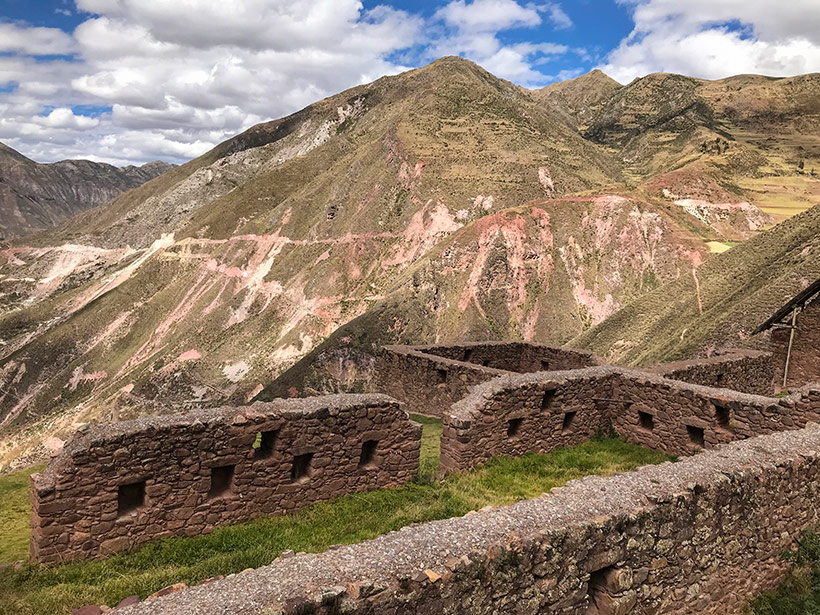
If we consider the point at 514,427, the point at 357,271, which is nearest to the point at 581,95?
the point at 357,271

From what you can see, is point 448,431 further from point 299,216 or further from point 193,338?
point 299,216

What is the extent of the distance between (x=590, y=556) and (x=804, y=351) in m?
16.5

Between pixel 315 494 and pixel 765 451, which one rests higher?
pixel 765 451

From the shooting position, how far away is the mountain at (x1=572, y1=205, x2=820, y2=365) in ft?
74.7

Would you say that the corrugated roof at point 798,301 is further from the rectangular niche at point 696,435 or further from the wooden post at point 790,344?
the rectangular niche at point 696,435

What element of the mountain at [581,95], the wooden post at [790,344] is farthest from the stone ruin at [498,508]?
the mountain at [581,95]

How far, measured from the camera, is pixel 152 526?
8.56m

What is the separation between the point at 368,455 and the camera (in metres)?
10.6

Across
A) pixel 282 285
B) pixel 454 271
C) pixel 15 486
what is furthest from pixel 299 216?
pixel 15 486

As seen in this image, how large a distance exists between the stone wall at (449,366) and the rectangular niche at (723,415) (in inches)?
234

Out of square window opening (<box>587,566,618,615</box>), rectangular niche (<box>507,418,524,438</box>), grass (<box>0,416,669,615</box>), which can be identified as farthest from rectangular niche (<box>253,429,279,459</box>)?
square window opening (<box>587,566,618,615</box>)

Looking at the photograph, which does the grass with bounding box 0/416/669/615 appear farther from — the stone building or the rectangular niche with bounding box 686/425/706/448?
the stone building

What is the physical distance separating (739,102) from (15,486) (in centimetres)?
15125

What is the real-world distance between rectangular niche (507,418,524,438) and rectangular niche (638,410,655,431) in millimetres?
3017
